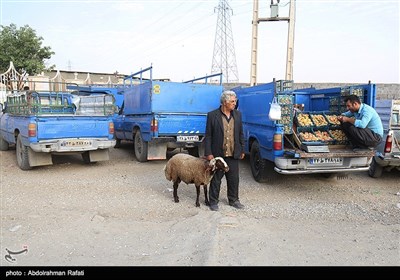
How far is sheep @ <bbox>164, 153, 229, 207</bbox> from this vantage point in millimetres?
4633

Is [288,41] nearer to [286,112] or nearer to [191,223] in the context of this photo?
[286,112]

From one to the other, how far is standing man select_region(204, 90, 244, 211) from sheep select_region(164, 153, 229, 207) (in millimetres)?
130

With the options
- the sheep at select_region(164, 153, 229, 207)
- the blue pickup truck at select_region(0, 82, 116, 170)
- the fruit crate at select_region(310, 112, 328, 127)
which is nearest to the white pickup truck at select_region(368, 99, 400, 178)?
the fruit crate at select_region(310, 112, 328, 127)

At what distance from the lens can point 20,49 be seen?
76.2 feet

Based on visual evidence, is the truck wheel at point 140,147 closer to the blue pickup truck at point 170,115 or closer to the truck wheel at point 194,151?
the blue pickup truck at point 170,115

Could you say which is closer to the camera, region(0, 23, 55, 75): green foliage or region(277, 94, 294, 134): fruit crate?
region(277, 94, 294, 134): fruit crate

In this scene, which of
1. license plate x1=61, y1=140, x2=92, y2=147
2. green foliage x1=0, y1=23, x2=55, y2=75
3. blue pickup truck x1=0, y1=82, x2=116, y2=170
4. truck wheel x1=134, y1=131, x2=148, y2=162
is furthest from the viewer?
green foliage x1=0, y1=23, x2=55, y2=75

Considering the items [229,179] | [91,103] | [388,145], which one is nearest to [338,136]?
[388,145]

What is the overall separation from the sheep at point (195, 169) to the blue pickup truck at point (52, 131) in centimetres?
286

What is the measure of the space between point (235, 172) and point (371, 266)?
7.47 feet

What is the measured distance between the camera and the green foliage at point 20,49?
74.6ft

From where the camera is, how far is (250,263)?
3.06m

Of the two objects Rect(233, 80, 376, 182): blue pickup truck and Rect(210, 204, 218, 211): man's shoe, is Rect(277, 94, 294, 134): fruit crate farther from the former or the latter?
Rect(210, 204, 218, 211): man's shoe

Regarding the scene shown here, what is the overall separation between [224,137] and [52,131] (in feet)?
13.3
